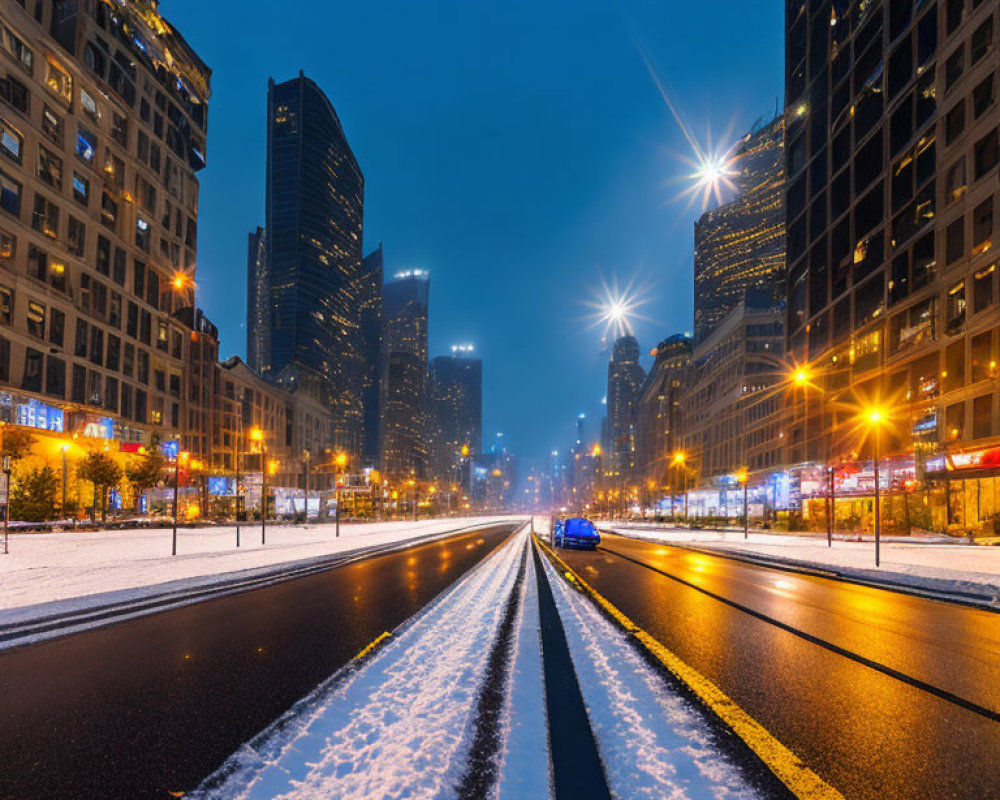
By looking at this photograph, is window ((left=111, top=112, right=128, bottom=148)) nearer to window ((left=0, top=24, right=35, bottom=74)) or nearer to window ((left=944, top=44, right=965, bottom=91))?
window ((left=0, top=24, right=35, bottom=74))

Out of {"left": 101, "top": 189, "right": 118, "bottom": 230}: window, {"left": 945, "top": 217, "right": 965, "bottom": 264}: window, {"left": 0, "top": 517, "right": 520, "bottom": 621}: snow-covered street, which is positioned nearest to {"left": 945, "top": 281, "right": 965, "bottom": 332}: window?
{"left": 945, "top": 217, "right": 965, "bottom": 264}: window

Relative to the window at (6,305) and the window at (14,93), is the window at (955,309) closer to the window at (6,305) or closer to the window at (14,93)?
the window at (6,305)

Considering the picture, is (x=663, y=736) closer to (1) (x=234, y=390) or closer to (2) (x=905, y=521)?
(2) (x=905, y=521)

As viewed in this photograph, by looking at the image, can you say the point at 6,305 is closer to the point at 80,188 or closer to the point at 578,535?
the point at 80,188

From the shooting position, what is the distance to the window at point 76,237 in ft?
159

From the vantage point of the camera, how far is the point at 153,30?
212 ft

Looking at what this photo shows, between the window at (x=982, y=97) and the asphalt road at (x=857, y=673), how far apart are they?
3617 centimetres

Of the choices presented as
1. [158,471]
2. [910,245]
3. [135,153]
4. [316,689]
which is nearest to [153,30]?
[135,153]

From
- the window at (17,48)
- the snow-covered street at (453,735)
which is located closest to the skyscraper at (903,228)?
the snow-covered street at (453,735)

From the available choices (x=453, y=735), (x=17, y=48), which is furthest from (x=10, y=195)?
(x=453, y=735)

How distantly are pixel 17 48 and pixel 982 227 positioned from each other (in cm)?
6644

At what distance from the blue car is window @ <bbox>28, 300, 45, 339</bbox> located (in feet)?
140

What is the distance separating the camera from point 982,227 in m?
33.8

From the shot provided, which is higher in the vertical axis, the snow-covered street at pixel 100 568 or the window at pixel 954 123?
the window at pixel 954 123
